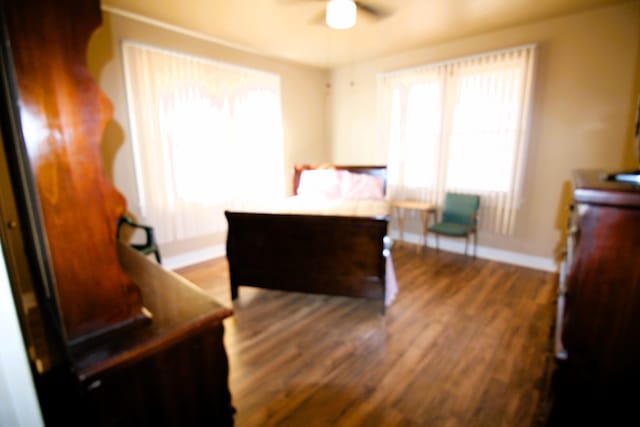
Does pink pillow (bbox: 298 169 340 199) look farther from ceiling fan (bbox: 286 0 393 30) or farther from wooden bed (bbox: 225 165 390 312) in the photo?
ceiling fan (bbox: 286 0 393 30)

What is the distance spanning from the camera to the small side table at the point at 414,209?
387 centimetres

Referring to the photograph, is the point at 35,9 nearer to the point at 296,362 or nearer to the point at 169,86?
the point at 296,362

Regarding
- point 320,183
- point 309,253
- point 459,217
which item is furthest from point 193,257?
point 459,217

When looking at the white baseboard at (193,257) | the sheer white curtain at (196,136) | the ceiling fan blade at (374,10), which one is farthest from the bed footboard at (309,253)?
the ceiling fan blade at (374,10)

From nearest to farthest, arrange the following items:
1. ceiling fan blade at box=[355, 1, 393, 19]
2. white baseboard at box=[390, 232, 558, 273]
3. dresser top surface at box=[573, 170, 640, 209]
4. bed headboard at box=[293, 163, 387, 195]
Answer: dresser top surface at box=[573, 170, 640, 209] < ceiling fan blade at box=[355, 1, 393, 19] < white baseboard at box=[390, 232, 558, 273] < bed headboard at box=[293, 163, 387, 195]

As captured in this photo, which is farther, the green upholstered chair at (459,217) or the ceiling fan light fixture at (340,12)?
the green upholstered chair at (459,217)

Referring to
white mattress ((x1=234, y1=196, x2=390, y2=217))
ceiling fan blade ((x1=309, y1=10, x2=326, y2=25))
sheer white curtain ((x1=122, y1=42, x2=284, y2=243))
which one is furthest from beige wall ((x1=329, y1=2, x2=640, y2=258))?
sheer white curtain ((x1=122, y1=42, x2=284, y2=243))

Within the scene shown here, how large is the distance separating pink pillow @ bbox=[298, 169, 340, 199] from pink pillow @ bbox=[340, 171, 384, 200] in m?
0.07

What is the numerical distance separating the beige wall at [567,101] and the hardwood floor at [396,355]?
69cm

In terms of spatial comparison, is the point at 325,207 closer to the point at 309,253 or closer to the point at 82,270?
the point at 309,253

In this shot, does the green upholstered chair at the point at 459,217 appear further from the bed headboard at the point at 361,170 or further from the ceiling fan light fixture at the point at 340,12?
the ceiling fan light fixture at the point at 340,12

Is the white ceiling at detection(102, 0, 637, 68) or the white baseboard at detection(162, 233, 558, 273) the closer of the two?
the white ceiling at detection(102, 0, 637, 68)

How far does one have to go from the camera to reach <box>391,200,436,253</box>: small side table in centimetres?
387

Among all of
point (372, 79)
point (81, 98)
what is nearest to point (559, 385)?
Answer: point (81, 98)
